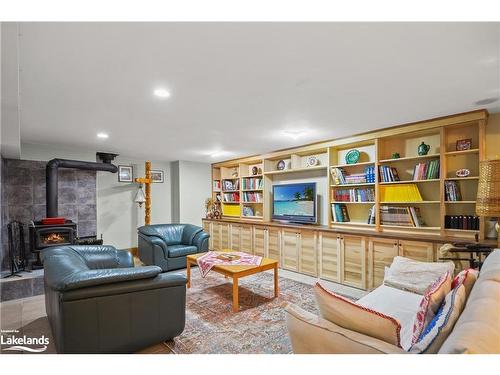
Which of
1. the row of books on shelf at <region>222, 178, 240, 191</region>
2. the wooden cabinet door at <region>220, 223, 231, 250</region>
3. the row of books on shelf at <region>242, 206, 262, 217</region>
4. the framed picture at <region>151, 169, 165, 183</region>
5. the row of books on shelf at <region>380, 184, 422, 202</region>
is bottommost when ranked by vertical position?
the wooden cabinet door at <region>220, 223, 231, 250</region>

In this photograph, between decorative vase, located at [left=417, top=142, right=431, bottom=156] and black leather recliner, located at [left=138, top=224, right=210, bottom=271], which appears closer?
decorative vase, located at [left=417, top=142, right=431, bottom=156]

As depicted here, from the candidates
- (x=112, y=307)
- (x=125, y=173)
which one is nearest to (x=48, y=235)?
(x=125, y=173)

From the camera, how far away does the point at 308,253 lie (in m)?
4.20

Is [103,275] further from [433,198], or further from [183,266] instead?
[433,198]

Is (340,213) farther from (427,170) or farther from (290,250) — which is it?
(427,170)

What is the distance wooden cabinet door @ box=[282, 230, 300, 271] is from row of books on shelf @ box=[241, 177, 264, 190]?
4.28 feet

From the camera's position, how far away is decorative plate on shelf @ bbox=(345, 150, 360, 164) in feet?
13.4

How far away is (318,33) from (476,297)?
1.56 m

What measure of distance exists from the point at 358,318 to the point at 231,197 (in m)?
5.23

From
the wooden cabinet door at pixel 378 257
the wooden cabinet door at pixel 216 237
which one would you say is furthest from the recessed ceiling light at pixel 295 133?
the wooden cabinet door at pixel 216 237

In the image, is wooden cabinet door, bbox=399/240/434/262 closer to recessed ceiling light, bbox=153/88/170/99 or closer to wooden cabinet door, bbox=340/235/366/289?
wooden cabinet door, bbox=340/235/366/289

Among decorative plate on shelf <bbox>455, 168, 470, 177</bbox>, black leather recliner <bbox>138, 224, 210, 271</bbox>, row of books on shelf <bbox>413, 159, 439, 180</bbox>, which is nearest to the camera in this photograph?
decorative plate on shelf <bbox>455, 168, 470, 177</bbox>

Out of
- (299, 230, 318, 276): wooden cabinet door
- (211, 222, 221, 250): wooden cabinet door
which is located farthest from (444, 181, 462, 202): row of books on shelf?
(211, 222, 221, 250): wooden cabinet door
